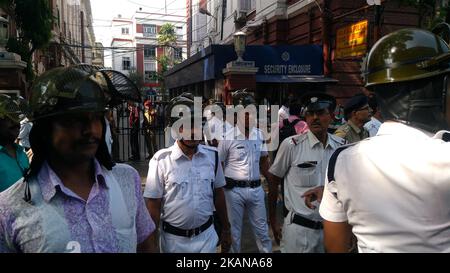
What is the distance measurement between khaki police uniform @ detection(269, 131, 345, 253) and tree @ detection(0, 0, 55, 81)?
26.6 ft

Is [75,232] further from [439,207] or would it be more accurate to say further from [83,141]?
[439,207]

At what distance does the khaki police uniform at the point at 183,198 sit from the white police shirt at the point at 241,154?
1.45 meters

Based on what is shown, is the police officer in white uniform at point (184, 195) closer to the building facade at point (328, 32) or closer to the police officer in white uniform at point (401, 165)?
the police officer in white uniform at point (401, 165)

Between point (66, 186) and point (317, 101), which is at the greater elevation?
point (317, 101)

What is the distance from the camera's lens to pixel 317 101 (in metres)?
3.79

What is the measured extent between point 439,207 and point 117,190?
1.30 m

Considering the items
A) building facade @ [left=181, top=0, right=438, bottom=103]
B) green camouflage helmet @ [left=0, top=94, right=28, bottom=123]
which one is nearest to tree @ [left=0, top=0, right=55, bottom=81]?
building facade @ [left=181, top=0, right=438, bottom=103]

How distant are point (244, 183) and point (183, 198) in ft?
5.52

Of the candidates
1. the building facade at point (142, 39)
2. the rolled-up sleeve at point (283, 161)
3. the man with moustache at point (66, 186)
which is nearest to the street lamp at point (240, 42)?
A: the rolled-up sleeve at point (283, 161)

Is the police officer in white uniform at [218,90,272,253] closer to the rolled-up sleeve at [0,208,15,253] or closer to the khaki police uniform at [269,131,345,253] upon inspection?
the khaki police uniform at [269,131,345,253]

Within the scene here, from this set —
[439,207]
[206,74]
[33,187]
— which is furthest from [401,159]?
[206,74]

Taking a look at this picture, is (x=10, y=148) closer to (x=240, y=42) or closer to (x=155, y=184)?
(x=155, y=184)

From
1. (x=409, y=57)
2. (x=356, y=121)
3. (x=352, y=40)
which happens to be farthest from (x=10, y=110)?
(x=352, y=40)

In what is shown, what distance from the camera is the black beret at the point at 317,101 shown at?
3710mm
